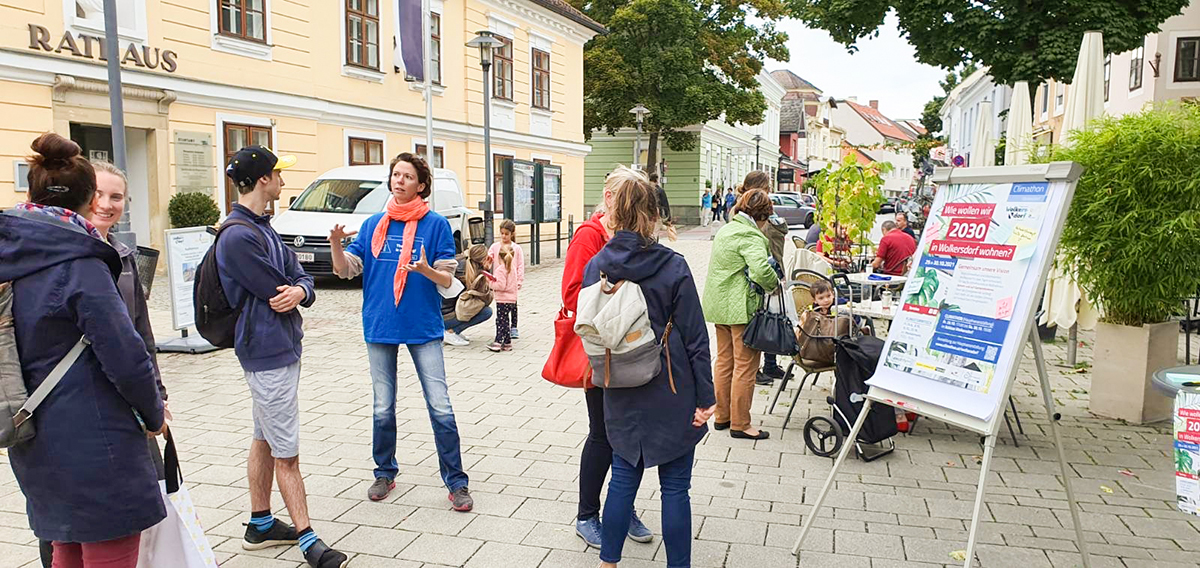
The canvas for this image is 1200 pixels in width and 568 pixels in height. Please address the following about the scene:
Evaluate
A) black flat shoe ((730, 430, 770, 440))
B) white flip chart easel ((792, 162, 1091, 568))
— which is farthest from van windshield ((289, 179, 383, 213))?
white flip chart easel ((792, 162, 1091, 568))

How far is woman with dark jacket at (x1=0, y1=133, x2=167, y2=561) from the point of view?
2.41 metres

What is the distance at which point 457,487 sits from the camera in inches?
175

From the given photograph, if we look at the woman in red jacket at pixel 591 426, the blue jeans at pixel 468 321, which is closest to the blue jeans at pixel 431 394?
the woman in red jacket at pixel 591 426

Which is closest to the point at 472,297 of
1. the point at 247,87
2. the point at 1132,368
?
the point at 1132,368

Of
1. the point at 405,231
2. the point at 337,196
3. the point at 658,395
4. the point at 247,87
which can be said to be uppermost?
the point at 247,87

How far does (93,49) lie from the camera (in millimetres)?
13062

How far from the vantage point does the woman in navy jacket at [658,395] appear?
3.33 meters

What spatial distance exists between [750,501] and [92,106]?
41.9 feet

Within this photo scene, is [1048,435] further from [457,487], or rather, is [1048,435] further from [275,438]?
[275,438]

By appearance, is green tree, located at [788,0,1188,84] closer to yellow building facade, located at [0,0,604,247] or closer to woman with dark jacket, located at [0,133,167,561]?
yellow building facade, located at [0,0,604,247]

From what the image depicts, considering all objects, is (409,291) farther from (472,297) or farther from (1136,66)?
(1136,66)

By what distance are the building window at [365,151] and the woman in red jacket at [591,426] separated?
637 inches

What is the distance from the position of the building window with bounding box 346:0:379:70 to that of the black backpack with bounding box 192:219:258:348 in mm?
16142

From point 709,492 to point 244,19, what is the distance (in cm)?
1432
